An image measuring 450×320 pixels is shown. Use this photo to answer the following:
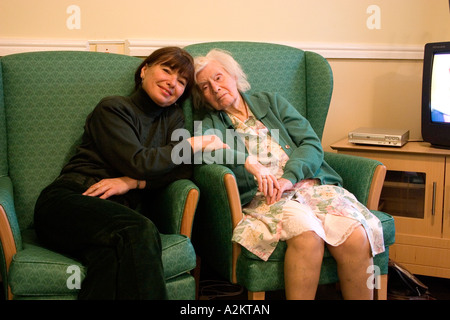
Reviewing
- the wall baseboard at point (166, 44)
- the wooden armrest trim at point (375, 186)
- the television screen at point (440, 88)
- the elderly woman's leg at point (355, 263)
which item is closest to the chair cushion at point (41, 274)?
the elderly woman's leg at point (355, 263)

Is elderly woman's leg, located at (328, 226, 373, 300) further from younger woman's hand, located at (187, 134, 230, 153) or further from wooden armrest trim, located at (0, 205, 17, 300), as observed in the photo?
wooden armrest trim, located at (0, 205, 17, 300)

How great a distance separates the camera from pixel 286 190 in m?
1.93

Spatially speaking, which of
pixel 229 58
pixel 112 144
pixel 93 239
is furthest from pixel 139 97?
pixel 93 239

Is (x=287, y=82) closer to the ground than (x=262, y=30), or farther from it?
closer to the ground

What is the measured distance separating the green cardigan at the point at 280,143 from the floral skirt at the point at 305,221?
10cm

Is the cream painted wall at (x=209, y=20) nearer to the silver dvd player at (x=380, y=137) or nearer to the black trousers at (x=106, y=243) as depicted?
the silver dvd player at (x=380, y=137)

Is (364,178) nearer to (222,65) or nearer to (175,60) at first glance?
(222,65)

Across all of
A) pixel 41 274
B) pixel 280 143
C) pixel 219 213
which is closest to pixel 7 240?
pixel 41 274

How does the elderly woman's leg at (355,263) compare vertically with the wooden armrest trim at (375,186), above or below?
below

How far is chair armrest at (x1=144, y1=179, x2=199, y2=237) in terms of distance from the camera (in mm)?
1755

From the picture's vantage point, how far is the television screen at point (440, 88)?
2289 mm

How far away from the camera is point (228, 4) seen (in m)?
2.60
